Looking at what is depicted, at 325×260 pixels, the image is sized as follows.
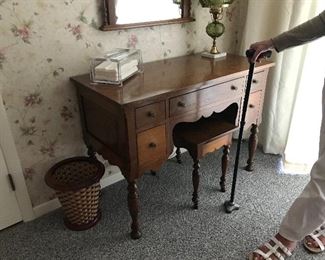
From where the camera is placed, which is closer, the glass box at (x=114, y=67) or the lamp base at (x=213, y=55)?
the glass box at (x=114, y=67)

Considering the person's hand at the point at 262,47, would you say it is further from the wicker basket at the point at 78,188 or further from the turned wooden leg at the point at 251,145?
the wicker basket at the point at 78,188

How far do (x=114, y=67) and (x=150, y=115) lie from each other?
12.1 inches

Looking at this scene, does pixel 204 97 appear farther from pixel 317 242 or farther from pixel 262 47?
pixel 317 242

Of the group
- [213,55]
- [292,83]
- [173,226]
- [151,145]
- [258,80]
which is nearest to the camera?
[151,145]

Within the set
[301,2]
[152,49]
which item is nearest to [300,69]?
[301,2]

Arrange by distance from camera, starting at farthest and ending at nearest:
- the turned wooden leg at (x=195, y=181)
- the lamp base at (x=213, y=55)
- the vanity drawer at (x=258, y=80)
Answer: the lamp base at (x=213, y=55) < the vanity drawer at (x=258, y=80) < the turned wooden leg at (x=195, y=181)

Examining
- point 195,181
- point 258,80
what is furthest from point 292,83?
point 195,181

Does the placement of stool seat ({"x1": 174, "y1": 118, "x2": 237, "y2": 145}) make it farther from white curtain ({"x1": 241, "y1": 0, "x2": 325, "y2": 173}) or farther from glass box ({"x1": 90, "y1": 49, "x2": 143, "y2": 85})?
white curtain ({"x1": 241, "y1": 0, "x2": 325, "y2": 173})

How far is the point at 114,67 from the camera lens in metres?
1.47

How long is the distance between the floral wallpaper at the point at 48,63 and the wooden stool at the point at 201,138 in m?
0.52

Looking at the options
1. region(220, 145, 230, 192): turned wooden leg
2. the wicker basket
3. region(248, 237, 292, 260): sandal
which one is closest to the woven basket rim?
the wicker basket

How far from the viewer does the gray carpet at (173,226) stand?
5.10 feet

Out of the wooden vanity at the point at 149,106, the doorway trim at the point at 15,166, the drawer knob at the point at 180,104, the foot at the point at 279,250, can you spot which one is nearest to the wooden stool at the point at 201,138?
the wooden vanity at the point at 149,106

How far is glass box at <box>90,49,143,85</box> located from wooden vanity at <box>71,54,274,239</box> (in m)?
0.04
